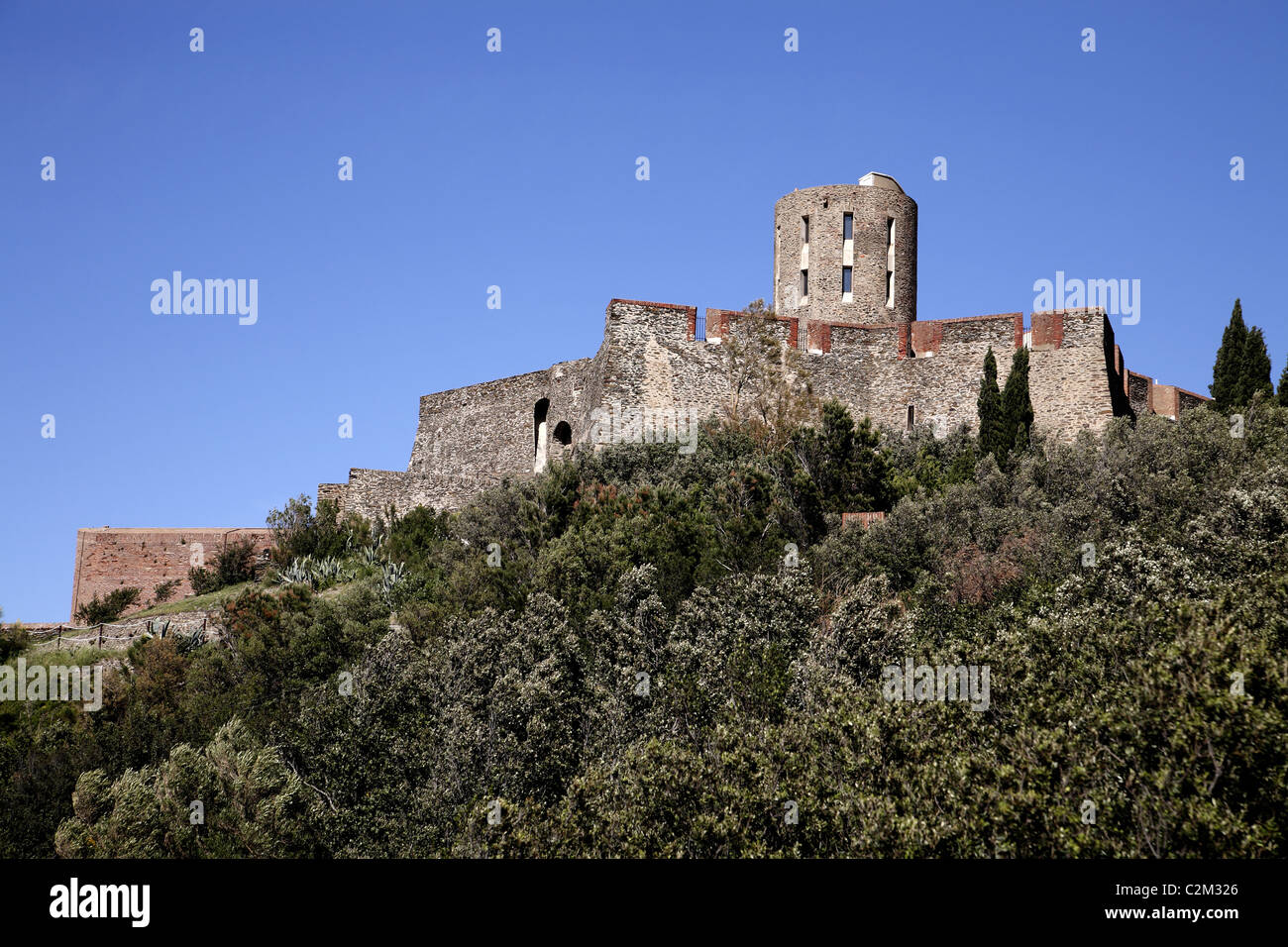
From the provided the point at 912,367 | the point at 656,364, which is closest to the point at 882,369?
the point at 912,367

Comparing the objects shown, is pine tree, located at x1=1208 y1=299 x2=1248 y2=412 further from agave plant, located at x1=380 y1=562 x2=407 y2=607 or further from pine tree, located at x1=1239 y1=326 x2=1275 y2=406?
agave plant, located at x1=380 y1=562 x2=407 y2=607

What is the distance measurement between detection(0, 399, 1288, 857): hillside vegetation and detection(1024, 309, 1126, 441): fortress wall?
1.40 meters

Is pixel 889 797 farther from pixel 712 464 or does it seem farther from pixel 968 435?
pixel 968 435

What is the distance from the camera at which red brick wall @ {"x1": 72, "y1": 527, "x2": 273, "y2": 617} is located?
138 ft

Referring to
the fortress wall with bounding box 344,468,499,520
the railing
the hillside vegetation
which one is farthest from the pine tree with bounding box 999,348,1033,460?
the railing

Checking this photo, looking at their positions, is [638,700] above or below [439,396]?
below

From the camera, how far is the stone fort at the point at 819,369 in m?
31.9

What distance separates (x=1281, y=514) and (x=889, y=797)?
10.8 metres

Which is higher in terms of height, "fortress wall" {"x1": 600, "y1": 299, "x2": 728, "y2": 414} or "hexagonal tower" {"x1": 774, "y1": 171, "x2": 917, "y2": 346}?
"hexagonal tower" {"x1": 774, "y1": 171, "x2": 917, "y2": 346}

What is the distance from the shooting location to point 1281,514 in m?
20.9

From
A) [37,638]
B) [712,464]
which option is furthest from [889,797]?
[37,638]

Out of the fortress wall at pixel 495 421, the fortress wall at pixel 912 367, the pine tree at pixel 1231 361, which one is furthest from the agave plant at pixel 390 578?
the pine tree at pixel 1231 361

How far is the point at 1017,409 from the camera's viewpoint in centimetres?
3088
